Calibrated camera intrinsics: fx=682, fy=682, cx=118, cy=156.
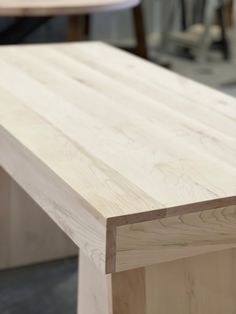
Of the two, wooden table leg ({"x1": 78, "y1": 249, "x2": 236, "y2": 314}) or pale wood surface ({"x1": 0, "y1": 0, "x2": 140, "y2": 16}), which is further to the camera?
pale wood surface ({"x1": 0, "y1": 0, "x2": 140, "y2": 16})

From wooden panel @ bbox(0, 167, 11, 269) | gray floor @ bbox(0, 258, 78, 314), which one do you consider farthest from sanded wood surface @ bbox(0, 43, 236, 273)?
gray floor @ bbox(0, 258, 78, 314)

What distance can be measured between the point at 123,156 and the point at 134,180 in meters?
0.09

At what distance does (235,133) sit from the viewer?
1089 millimetres

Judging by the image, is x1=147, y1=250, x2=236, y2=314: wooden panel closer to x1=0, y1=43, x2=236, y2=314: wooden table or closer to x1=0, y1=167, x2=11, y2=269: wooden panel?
x1=0, y1=43, x2=236, y2=314: wooden table

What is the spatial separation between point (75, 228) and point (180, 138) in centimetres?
27

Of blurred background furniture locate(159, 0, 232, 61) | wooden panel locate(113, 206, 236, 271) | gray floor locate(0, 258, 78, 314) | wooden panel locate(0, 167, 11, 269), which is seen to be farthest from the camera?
blurred background furniture locate(159, 0, 232, 61)

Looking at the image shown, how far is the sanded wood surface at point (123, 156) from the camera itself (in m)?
0.81

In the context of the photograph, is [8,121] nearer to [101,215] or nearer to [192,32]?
[101,215]

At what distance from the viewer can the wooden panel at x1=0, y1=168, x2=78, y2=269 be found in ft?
5.08

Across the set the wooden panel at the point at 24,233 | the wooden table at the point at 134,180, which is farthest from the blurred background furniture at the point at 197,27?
the wooden table at the point at 134,180

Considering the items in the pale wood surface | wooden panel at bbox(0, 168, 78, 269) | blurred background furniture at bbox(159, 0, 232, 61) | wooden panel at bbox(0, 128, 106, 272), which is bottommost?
blurred background furniture at bbox(159, 0, 232, 61)

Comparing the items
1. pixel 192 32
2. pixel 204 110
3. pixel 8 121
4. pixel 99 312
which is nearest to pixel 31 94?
pixel 8 121

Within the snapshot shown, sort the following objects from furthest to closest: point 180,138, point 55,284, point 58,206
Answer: point 55,284 → point 180,138 → point 58,206

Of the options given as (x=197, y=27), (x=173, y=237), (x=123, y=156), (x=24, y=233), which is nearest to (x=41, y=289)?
(x=24, y=233)
